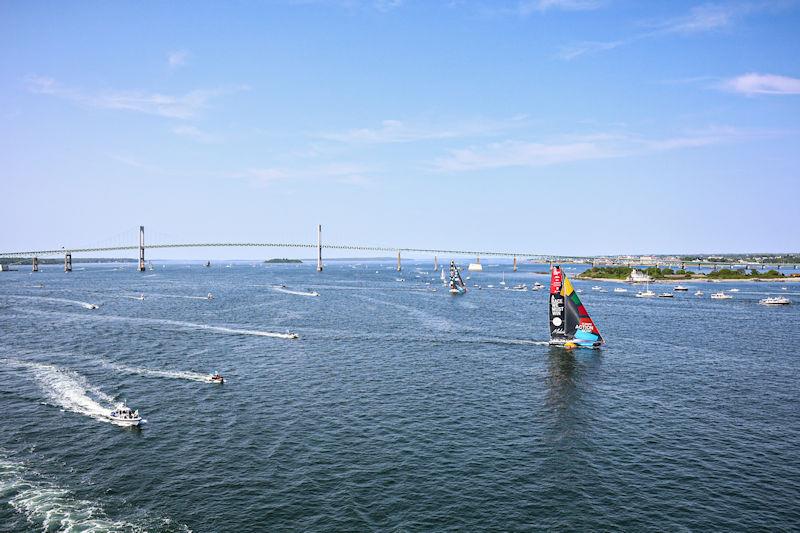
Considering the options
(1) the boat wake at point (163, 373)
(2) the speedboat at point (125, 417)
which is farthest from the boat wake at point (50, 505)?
(1) the boat wake at point (163, 373)

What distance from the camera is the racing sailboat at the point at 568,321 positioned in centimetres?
8800

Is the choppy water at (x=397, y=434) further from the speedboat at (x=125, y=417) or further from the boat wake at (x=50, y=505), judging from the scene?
the speedboat at (x=125, y=417)

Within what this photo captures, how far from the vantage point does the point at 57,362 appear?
7319 cm

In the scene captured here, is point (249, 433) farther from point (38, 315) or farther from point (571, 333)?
point (38, 315)

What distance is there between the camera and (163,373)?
225ft

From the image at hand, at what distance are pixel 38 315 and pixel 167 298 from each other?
49.5 meters

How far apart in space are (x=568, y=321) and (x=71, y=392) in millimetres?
77764

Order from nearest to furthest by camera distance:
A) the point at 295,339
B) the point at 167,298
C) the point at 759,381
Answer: the point at 759,381
the point at 295,339
the point at 167,298

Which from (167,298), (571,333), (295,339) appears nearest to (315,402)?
(295,339)

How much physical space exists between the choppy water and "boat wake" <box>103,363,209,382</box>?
0.46 metres

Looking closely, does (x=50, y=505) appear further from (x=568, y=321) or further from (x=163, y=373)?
(x=568, y=321)

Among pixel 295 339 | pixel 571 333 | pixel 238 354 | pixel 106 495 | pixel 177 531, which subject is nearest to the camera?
pixel 177 531

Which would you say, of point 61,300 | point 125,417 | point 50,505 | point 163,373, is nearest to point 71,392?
point 163,373

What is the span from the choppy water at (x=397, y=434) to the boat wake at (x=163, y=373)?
1.50 ft
